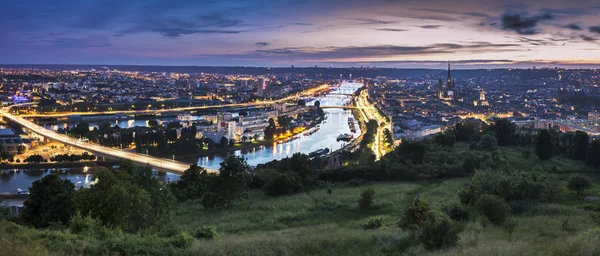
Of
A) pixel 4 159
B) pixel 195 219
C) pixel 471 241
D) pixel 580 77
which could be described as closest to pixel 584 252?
pixel 471 241

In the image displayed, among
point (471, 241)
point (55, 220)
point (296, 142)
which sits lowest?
point (296, 142)

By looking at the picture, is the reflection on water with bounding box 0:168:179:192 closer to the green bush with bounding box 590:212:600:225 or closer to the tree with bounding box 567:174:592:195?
the tree with bounding box 567:174:592:195

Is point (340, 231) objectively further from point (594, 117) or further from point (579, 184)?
point (594, 117)

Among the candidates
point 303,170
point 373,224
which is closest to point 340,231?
point 373,224

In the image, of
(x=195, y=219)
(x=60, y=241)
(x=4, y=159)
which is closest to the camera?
(x=60, y=241)

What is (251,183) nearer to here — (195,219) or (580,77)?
(195,219)

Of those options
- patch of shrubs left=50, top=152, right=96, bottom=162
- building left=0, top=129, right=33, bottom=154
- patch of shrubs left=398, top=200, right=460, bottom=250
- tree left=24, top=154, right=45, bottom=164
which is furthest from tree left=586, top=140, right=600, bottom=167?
building left=0, top=129, right=33, bottom=154
